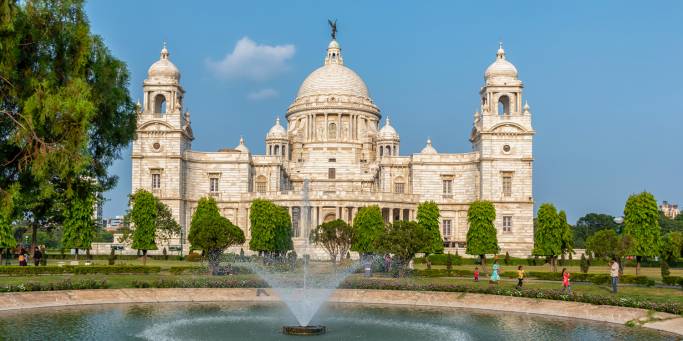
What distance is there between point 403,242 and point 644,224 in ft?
92.8

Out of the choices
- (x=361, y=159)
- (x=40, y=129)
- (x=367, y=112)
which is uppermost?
(x=367, y=112)

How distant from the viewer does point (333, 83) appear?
123 metres

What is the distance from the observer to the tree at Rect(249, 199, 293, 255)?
76.9 m

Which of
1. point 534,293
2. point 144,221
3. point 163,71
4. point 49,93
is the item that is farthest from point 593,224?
point 49,93

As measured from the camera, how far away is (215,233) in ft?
180

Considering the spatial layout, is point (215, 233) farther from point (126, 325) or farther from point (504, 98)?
point (504, 98)

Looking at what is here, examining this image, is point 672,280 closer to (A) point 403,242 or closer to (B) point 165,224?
(A) point 403,242

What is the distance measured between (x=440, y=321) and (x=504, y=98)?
218 ft

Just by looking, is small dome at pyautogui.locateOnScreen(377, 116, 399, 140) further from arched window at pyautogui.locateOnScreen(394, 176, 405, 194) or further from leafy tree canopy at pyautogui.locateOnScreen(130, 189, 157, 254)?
leafy tree canopy at pyautogui.locateOnScreen(130, 189, 157, 254)

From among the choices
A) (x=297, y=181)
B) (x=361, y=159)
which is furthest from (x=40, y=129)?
(x=361, y=159)

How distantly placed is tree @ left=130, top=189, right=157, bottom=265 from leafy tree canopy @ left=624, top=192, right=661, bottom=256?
44.4 meters

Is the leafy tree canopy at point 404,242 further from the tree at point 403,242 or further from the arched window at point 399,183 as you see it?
the arched window at point 399,183

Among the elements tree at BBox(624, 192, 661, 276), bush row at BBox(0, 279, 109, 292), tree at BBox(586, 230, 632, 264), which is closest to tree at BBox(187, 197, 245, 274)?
bush row at BBox(0, 279, 109, 292)

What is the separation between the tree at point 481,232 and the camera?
242 feet
